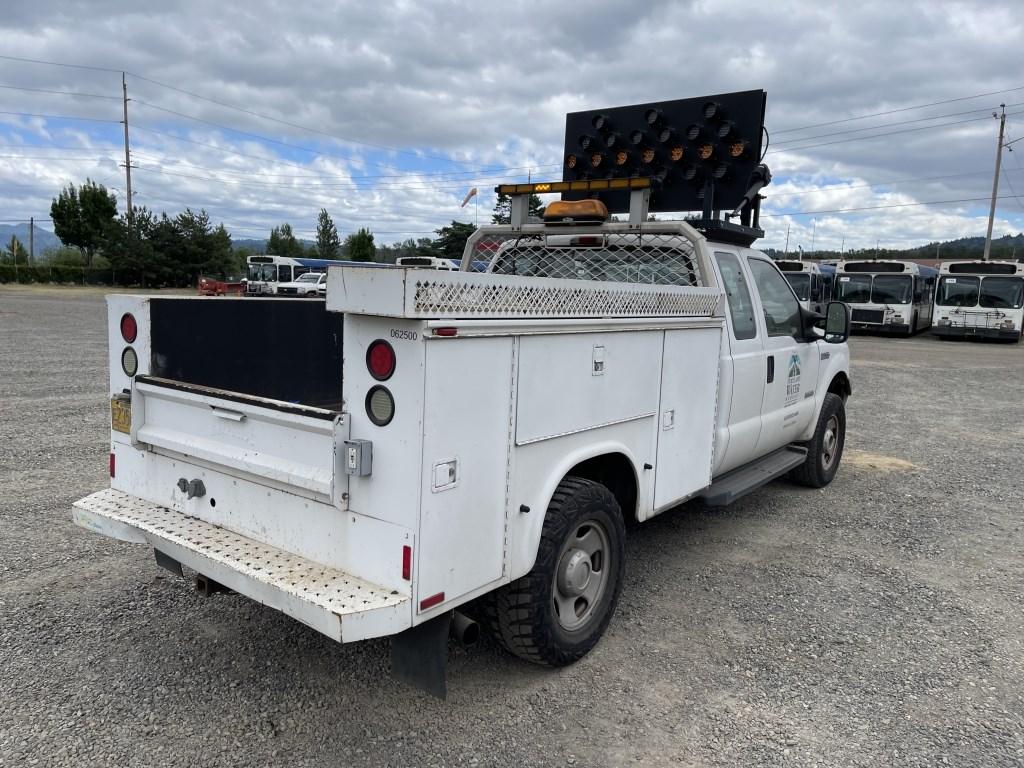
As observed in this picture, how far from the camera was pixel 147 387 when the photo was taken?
359cm

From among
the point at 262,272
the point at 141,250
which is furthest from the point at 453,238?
the point at 141,250

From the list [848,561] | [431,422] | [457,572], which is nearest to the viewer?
[431,422]

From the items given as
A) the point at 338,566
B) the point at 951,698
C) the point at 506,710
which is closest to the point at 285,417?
the point at 338,566

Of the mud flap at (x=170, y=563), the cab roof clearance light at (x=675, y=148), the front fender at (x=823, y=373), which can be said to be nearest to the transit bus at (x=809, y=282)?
the front fender at (x=823, y=373)

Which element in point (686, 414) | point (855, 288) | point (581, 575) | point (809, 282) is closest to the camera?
point (581, 575)

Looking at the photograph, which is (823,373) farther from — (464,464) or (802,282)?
(802,282)

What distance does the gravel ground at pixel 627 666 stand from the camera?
117 inches

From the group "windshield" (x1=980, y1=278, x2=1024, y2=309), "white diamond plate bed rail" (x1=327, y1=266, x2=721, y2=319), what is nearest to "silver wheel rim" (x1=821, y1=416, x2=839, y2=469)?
"white diamond plate bed rail" (x1=327, y1=266, x2=721, y2=319)

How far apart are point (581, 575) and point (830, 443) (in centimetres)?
430

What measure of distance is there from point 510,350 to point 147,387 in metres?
1.88

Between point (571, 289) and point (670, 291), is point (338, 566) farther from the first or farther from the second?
point (670, 291)

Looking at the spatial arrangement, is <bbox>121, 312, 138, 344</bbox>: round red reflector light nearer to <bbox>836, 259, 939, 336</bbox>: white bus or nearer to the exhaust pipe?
the exhaust pipe

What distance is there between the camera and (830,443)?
6934 millimetres

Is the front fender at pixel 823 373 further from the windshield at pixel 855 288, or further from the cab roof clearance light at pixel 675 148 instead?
the windshield at pixel 855 288
